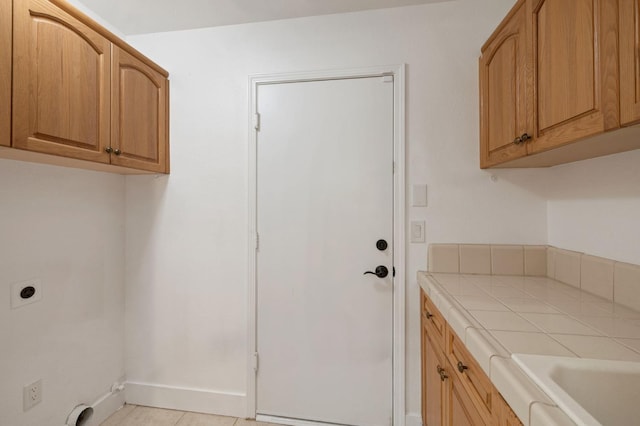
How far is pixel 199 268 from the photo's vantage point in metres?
1.82

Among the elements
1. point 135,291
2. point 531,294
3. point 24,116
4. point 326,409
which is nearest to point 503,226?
point 531,294

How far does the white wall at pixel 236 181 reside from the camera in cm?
158

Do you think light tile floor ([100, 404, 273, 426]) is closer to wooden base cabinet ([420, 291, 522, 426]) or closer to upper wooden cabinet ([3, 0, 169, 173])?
wooden base cabinet ([420, 291, 522, 426])

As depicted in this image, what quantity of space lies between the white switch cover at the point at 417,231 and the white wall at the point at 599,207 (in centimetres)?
67

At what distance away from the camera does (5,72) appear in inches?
38.8

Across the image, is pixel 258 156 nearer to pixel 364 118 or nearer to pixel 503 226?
pixel 364 118

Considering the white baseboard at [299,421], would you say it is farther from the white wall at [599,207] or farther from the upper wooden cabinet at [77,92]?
the upper wooden cabinet at [77,92]

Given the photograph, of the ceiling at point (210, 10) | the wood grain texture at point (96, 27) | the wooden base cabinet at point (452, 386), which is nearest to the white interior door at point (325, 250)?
the wooden base cabinet at point (452, 386)

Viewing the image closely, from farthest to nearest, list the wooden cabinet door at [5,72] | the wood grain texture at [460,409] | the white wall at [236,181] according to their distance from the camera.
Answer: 1. the white wall at [236,181]
2. the wooden cabinet door at [5,72]
3. the wood grain texture at [460,409]

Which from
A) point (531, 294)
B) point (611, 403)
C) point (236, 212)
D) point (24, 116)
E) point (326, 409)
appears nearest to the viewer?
point (611, 403)

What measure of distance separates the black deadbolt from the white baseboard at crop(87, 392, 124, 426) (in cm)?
82

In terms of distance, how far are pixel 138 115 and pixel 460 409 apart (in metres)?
2.07

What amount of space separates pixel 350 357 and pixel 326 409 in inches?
13.8

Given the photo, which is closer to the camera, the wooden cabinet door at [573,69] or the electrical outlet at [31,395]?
the wooden cabinet door at [573,69]
